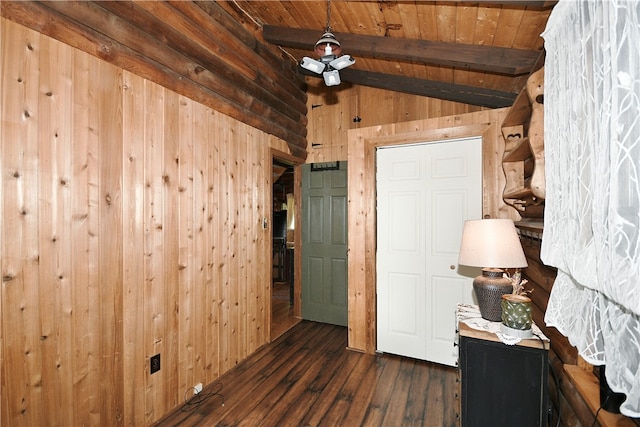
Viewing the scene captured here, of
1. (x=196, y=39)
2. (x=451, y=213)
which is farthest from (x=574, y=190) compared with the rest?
(x=196, y=39)

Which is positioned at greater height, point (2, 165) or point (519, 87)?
point (519, 87)

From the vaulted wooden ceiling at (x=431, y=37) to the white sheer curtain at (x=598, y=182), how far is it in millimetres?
1012

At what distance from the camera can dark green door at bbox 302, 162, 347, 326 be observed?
153 inches

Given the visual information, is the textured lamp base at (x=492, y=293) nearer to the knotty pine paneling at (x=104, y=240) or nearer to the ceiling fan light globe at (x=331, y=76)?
the ceiling fan light globe at (x=331, y=76)

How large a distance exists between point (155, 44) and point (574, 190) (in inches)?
98.1

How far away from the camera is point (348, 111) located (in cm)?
398

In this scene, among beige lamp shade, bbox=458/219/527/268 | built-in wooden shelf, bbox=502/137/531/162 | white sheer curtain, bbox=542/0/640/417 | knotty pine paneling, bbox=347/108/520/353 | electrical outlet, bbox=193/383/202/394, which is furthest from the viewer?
knotty pine paneling, bbox=347/108/520/353

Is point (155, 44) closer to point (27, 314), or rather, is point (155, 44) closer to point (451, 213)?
point (27, 314)

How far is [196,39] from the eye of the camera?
2.37m

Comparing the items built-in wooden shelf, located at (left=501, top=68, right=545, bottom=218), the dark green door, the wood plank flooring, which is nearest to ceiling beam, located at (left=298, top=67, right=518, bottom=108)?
built-in wooden shelf, located at (left=501, top=68, right=545, bottom=218)

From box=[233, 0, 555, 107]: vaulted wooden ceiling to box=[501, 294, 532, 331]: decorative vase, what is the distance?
60.8 inches

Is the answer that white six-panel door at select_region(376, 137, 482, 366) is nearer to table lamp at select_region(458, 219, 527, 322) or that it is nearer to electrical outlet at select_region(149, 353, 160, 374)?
table lamp at select_region(458, 219, 527, 322)

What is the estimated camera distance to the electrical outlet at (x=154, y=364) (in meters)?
1.99

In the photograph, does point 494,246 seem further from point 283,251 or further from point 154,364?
point 283,251
